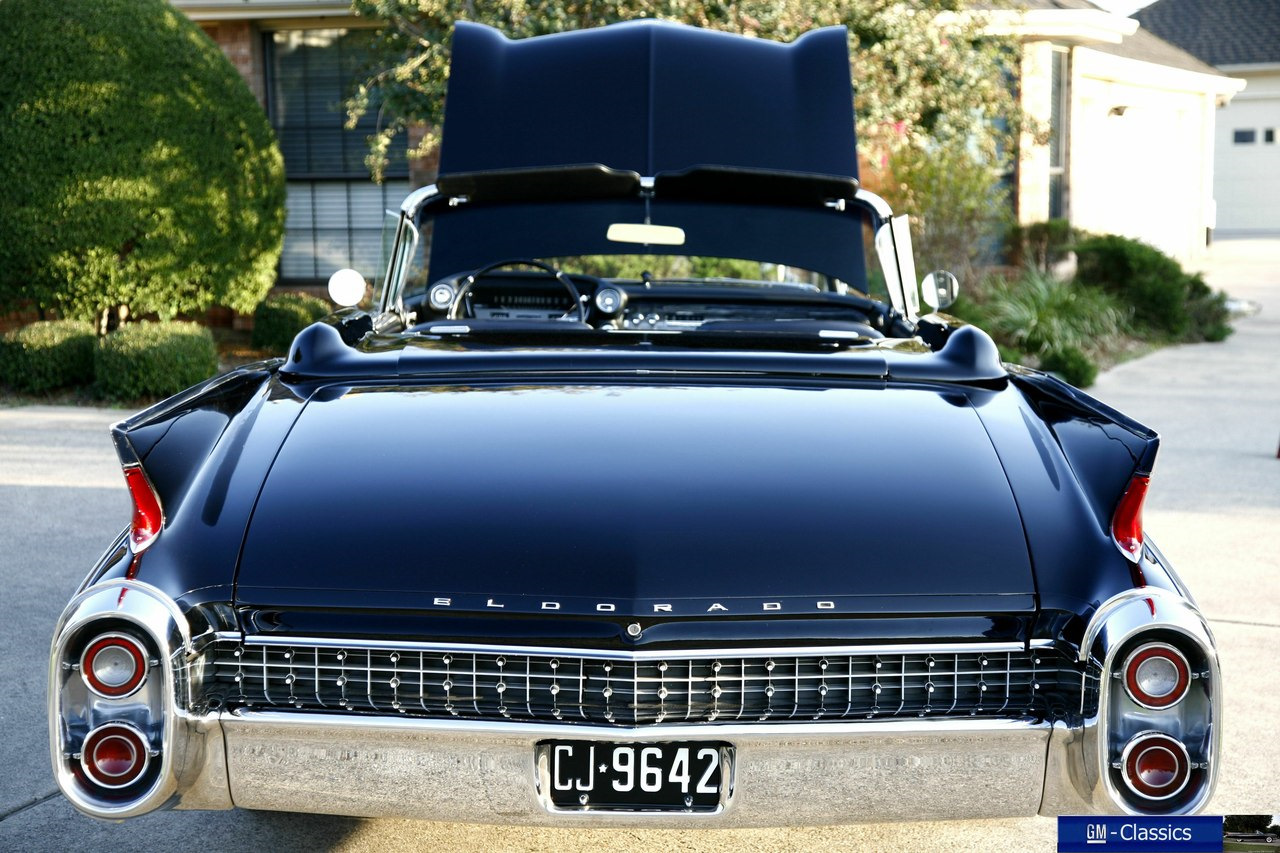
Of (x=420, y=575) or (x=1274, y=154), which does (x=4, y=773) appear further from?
(x=1274, y=154)

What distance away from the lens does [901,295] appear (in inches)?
181

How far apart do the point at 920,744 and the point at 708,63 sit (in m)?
3.44

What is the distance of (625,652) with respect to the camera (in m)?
2.50

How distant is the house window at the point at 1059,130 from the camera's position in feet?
60.0

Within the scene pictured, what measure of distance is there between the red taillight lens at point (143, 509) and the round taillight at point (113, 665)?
0.79ft

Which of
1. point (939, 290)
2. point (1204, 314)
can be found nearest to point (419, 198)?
point (939, 290)

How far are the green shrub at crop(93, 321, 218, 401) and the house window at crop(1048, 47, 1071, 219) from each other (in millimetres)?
11884

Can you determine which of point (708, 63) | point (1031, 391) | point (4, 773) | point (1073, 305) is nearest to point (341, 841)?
point (4, 773)

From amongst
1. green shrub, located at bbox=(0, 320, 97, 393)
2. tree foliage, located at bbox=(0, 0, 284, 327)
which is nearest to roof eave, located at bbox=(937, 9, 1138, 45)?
tree foliage, located at bbox=(0, 0, 284, 327)

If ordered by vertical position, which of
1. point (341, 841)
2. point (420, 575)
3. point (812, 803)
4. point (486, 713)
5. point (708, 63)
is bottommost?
point (341, 841)

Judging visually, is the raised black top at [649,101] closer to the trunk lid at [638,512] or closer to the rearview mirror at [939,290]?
the rearview mirror at [939,290]

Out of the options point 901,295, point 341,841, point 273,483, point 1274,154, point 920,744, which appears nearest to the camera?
point 920,744

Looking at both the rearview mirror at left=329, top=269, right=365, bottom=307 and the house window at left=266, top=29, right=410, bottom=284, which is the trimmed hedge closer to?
the house window at left=266, top=29, right=410, bottom=284

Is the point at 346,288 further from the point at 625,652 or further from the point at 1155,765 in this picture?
the point at 1155,765
